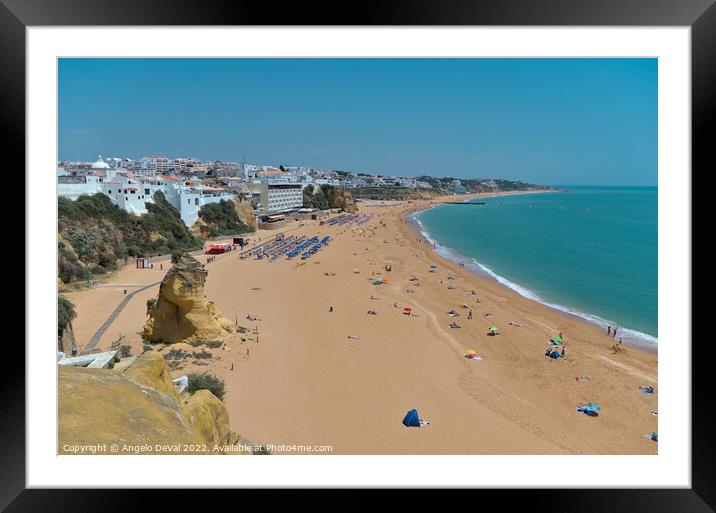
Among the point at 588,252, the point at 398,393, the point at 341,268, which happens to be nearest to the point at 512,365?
the point at 398,393

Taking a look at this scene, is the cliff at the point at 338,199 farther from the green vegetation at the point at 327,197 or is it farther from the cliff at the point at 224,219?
the cliff at the point at 224,219

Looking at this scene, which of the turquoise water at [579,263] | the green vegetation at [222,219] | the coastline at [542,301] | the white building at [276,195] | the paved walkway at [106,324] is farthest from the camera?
the white building at [276,195]

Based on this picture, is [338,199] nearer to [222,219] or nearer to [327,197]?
[327,197]

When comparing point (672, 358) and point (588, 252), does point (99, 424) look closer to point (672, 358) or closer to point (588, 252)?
point (672, 358)

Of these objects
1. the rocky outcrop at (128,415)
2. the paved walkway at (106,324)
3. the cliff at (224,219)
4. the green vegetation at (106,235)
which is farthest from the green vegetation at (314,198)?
the rocky outcrop at (128,415)
